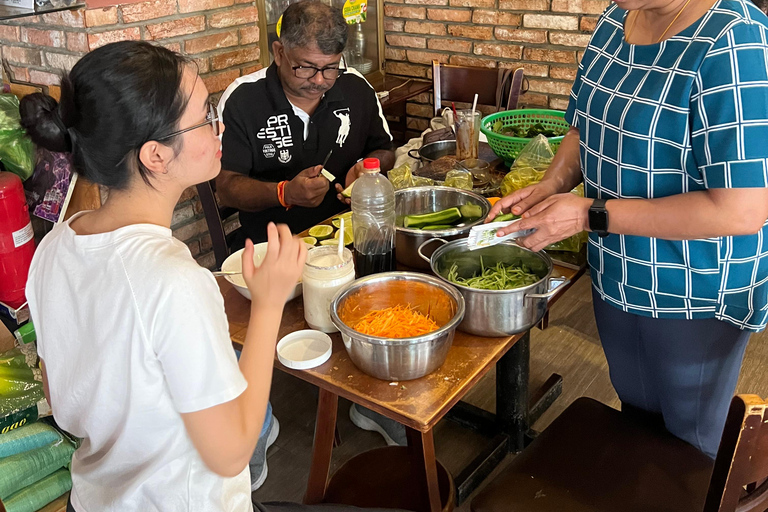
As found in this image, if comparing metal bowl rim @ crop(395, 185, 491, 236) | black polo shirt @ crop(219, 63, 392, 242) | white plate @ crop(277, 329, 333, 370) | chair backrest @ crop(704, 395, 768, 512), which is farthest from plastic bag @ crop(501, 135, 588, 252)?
chair backrest @ crop(704, 395, 768, 512)

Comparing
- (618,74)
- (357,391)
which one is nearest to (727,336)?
(618,74)

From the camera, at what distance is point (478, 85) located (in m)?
3.51

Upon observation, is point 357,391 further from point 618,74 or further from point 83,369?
point 618,74

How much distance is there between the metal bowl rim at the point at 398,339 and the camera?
1395mm

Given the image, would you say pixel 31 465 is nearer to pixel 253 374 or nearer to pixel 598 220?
pixel 253 374

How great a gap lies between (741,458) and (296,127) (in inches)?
74.5

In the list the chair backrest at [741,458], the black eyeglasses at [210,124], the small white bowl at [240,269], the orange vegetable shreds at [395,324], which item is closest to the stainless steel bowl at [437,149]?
the small white bowl at [240,269]

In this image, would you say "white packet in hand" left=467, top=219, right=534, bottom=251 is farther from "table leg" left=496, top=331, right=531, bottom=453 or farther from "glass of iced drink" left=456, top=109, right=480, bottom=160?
"glass of iced drink" left=456, top=109, right=480, bottom=160

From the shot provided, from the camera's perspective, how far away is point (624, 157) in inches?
61.4

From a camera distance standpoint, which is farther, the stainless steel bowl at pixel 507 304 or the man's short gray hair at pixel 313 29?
the man's short gray hair at pixel 313 29

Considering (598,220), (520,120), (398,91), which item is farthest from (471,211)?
(398,91)

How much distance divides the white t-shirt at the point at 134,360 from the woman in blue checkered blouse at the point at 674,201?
864 millimetres

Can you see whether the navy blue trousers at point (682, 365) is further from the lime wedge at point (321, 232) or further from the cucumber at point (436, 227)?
the lime wedge at point (321, 232)

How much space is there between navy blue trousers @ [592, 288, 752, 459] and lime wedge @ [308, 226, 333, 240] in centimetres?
83
